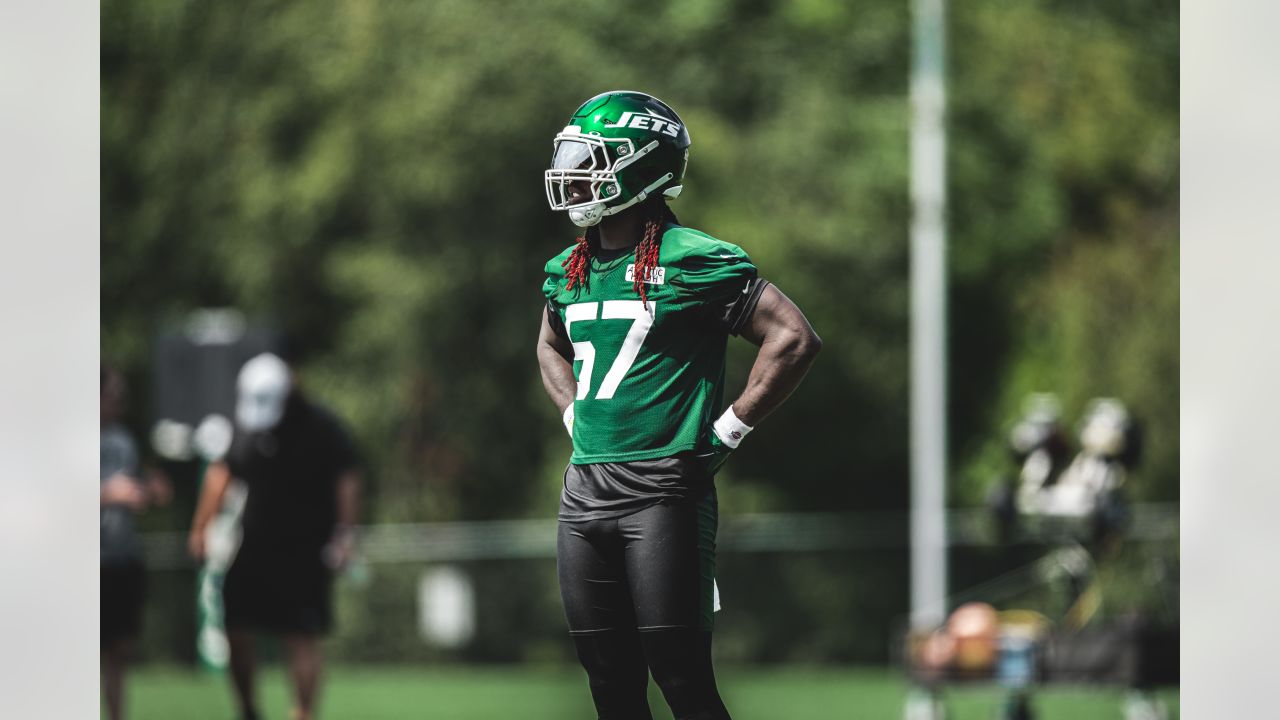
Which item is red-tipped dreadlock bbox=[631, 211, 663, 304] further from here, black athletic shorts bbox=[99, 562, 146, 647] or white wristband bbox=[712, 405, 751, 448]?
black athletic shorts bbox=[99, 562, 146, 647]

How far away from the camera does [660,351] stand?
185 inches

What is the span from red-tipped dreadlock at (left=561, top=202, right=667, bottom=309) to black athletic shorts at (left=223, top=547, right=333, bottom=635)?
592cm

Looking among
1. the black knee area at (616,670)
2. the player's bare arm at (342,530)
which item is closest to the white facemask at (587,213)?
the black knee area at (616,670)

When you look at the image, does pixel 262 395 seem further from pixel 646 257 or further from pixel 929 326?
pixel 929 326

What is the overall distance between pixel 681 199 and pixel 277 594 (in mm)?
15750

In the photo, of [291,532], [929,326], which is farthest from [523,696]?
[291,532]

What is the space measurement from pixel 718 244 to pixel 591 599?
0.92 metres

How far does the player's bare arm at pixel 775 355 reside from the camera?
4617mm

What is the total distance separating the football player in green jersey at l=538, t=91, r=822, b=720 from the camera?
4629mm
